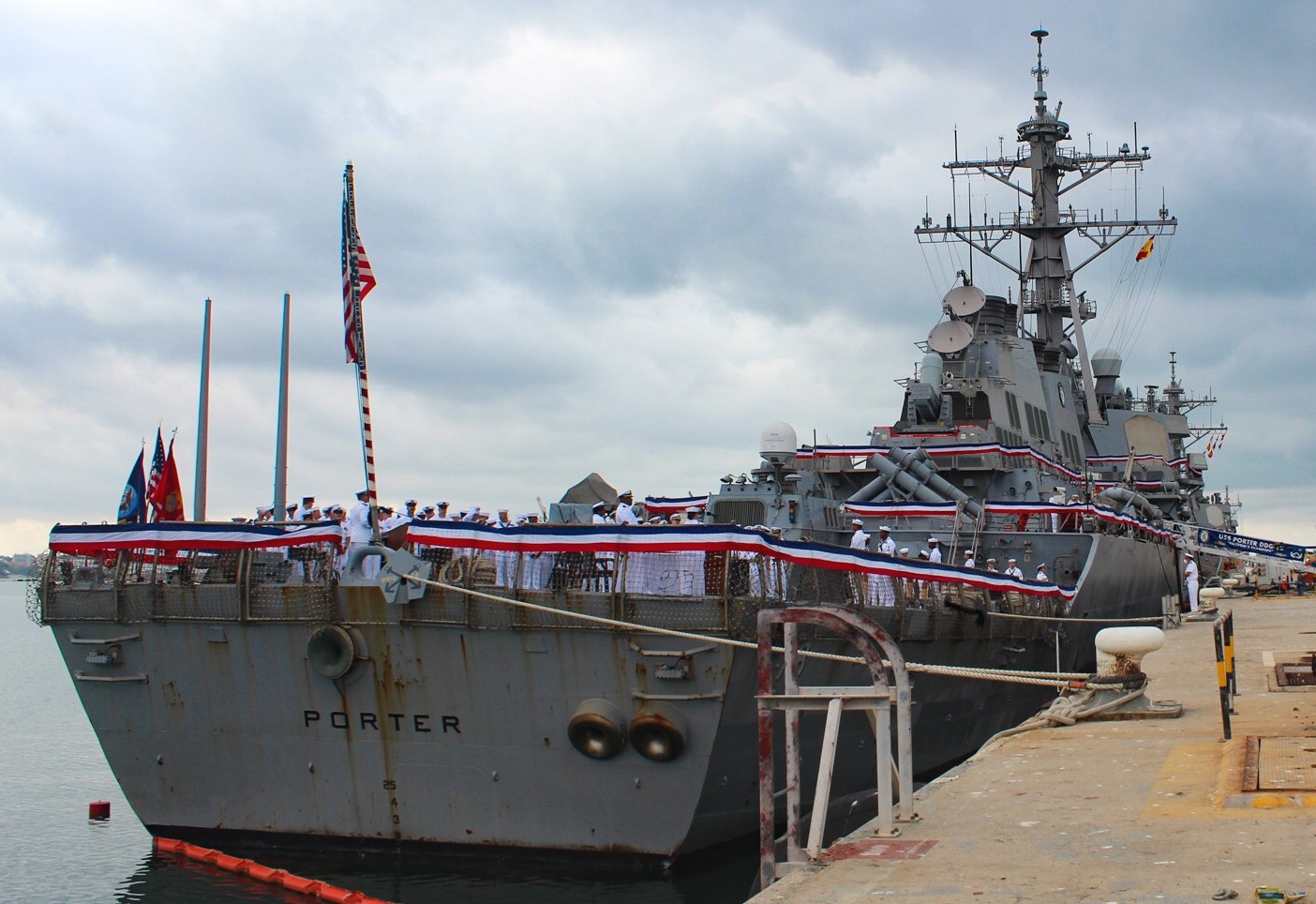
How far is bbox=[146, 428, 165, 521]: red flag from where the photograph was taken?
16594 millimetres

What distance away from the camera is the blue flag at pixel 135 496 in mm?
16359

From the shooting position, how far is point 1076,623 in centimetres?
2019

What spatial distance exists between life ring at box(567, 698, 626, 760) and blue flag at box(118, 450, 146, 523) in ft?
25.4

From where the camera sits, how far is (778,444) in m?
19.1

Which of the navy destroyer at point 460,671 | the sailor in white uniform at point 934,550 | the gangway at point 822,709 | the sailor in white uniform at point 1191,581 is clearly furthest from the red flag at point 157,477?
the sailor in white uniform at point 1191,581

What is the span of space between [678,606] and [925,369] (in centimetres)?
1626

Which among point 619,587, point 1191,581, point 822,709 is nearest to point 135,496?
point 619,587

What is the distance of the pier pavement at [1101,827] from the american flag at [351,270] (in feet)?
21.4

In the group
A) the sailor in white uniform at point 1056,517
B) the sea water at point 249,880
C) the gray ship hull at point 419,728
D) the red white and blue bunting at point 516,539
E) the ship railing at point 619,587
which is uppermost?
the sailor in white uniform at point 1056,517

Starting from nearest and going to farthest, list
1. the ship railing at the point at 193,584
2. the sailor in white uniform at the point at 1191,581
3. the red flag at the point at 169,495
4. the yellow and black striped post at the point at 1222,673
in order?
the yellow and black striped post at the point at 1222,673 < the ship railing at the point at 193,584 < the red flag at the point at 169,495 < the sailor in white uniform at the point at 1191,581

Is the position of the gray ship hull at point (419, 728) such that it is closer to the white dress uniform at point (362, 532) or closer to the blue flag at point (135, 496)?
the white dress uniform at point (362, 532)

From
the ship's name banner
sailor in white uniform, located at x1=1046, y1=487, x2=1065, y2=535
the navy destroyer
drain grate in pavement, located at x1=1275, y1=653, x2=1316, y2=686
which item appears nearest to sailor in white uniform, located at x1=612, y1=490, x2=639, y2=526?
the navy destroyer

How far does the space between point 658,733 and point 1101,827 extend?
16.2ft

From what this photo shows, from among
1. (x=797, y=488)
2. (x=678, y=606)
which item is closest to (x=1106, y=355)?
(x=797, y=488)
